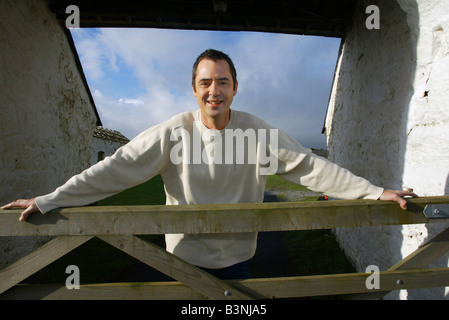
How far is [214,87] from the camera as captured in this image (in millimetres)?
1580

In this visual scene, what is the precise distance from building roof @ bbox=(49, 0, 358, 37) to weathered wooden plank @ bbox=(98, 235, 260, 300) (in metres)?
3.99

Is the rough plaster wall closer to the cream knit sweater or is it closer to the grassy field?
the grassy field

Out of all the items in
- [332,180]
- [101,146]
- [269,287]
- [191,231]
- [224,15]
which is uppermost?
[224,15]

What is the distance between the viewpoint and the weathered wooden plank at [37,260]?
1.34 m

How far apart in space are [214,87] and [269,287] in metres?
1.27

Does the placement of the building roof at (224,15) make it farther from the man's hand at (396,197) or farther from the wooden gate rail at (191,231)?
the wooden gate rail at (191,231)

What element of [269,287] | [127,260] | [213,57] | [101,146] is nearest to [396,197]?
[269,287]

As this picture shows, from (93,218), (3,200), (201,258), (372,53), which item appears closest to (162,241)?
(3,200)

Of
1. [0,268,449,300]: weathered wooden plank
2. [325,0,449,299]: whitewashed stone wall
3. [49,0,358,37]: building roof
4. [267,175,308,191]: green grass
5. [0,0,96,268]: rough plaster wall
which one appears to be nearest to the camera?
[0,268,449,300]: weathered wooden plank

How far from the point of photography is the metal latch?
137 centimetres

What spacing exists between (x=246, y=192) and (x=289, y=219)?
0.46 meters

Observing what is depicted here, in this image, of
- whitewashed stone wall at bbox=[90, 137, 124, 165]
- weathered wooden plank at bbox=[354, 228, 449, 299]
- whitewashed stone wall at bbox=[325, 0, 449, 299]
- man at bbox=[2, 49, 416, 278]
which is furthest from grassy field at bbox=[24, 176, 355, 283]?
whitewashed stone wall at bbox=[90, 137, 124, 165]

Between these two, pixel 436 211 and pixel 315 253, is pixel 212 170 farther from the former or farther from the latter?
pixel 315 253

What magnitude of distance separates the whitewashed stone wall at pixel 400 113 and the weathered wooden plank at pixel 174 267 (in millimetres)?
1669
